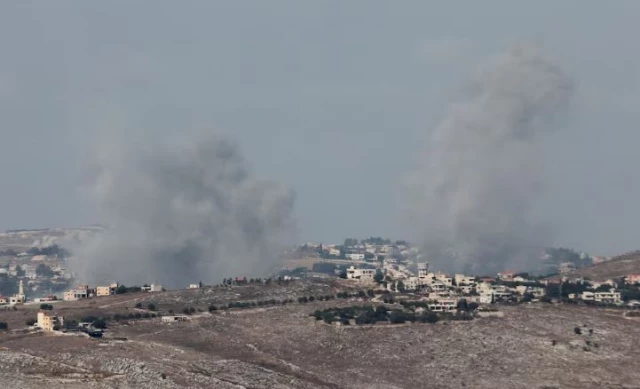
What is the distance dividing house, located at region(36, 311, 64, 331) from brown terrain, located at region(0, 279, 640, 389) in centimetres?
333

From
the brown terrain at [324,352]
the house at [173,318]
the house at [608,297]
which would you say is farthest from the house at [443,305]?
the house at [173,318]

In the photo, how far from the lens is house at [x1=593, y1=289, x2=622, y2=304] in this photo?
188375 millimetres

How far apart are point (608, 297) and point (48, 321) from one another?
281 feet

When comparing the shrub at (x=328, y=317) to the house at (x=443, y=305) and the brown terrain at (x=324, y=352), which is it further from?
the house at (x=443, y=305)

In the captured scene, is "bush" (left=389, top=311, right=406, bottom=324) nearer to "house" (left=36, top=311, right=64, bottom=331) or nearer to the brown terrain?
the brown terrain

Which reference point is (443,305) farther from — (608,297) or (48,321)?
Answer: (48,321)

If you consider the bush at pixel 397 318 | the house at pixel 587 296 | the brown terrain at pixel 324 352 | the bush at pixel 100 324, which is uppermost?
the house at pixel 587 296

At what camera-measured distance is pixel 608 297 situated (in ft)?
630


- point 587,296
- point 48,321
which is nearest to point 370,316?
point 48,321

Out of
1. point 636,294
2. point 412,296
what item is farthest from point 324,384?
point 636,294

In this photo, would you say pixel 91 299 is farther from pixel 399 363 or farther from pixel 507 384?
pixel 507 384

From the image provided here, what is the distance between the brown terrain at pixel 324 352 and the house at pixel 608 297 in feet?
47.6

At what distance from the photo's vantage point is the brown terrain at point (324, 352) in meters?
124

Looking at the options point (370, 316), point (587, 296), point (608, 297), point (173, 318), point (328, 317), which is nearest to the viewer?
point (173, 318)
